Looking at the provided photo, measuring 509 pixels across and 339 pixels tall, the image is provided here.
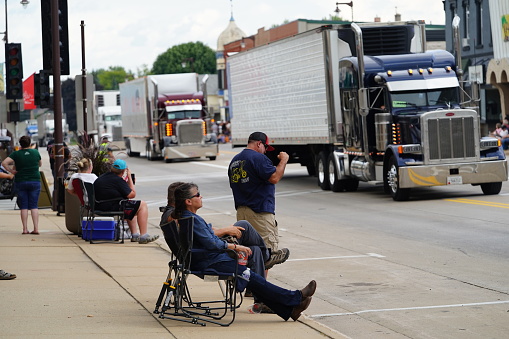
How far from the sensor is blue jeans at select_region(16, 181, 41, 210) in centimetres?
1705

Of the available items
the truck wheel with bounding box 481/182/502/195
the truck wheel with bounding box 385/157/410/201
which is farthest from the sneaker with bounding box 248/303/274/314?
the truck wheel with bounding box 481/182/502/195

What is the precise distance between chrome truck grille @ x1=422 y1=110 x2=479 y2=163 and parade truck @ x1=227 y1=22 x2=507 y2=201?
22mm

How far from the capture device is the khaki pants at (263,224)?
10.6 metres

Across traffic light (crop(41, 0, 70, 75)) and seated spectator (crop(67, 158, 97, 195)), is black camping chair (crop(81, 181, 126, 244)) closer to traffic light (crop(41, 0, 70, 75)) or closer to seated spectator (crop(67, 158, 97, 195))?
seated spectator (crop(67, 158, 97, 195))

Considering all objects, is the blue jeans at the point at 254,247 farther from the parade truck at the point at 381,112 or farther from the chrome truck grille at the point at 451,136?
the chrome truck grille at the point at 451,136

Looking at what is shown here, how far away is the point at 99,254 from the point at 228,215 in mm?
7168

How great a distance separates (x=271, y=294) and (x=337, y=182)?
55.1 ft

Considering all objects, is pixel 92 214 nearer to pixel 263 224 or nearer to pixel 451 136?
pixel 263 224

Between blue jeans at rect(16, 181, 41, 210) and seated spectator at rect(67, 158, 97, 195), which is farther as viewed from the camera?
blue jeans at rect(16, 181, 41, 210)

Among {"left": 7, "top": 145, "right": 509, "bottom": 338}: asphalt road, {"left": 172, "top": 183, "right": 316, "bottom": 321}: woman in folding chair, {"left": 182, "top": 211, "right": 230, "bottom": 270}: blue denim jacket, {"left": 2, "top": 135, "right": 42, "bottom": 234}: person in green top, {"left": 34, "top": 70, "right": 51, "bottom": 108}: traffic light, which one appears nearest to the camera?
{"left": 172, "top": 183, "right": 316, "bottom": 321}: woman in folding chair

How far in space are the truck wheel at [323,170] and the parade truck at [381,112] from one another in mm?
31

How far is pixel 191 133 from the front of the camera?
47.0 metres

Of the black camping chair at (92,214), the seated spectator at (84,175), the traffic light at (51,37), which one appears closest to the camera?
the black camping chair at (92,214)

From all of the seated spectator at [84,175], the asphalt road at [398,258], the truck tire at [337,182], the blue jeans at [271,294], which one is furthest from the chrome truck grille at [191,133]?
the blue jeans at [271,294]
